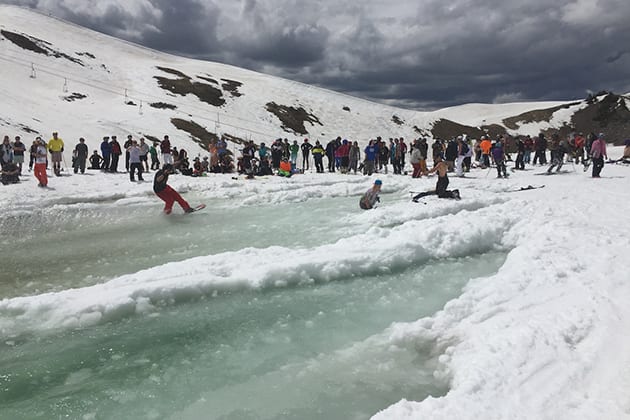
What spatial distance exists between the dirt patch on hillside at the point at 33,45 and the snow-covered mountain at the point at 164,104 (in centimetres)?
17

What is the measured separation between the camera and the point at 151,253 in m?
8.57

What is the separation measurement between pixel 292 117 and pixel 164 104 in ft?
53.4

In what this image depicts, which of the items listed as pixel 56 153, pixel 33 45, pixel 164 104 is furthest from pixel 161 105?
pixel 56 153

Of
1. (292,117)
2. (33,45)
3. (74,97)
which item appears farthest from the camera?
(292,117)

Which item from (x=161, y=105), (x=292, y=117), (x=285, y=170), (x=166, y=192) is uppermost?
(x=161, y=105)

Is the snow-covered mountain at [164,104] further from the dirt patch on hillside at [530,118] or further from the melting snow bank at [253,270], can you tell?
the melting snow bank at [253,270]

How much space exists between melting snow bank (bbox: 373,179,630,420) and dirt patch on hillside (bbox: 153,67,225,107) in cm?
4943

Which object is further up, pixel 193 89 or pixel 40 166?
pixel 193 89

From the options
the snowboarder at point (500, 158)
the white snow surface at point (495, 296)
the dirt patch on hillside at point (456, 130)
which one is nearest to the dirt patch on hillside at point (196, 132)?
the snowboarder at point (500, 158)

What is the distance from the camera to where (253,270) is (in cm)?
668

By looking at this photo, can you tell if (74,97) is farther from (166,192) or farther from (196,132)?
(166,192)

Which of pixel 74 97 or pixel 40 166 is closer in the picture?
pixel 40 166

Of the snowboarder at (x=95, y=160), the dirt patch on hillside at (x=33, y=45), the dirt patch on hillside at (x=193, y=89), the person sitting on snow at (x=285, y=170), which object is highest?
the dirt patch on hillside at (x=33, y=45)

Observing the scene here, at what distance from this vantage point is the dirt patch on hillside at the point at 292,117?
51.2 m
